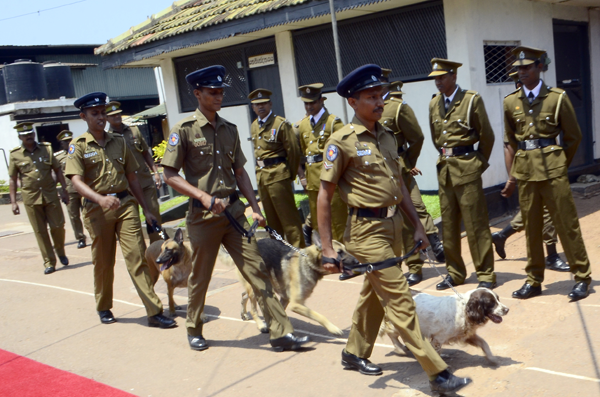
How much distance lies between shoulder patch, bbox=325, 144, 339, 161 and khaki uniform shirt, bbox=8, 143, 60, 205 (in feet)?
24.9

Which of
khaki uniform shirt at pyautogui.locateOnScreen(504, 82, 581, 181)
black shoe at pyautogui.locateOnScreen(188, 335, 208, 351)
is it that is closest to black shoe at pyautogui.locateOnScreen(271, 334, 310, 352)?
black shoe at pyautogui.locateOnScreen(188, 335, 208, 351)

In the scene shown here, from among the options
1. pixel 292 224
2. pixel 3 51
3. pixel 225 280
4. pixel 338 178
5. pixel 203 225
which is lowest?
pixel 225 280

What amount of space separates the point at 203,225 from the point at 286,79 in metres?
6.86

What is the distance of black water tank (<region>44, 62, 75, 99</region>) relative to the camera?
26.8 meters

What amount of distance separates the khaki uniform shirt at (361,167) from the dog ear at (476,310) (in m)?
0.93

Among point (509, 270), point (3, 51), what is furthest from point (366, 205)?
point (3, 51)

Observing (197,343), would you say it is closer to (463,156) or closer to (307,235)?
(463,156)

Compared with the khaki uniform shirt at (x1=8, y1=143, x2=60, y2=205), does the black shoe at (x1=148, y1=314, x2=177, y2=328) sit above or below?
below

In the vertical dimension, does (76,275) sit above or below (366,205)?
below

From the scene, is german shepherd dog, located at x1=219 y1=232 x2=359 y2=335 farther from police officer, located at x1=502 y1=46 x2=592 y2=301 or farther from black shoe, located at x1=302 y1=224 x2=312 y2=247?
black shoe, located at x1=302 y1=224 x2=312 y2=247

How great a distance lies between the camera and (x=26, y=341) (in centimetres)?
646

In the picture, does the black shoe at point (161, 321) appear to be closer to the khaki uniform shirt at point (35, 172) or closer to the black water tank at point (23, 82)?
the khaki uniform shirt at point (35, 172)

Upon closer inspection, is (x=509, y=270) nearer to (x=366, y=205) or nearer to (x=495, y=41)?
(x=366, y=205)

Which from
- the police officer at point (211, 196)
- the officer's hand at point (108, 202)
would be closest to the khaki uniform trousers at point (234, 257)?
the police officer at point (211, 196)
